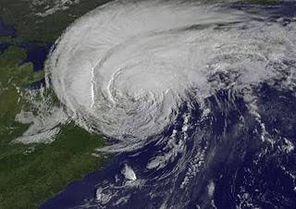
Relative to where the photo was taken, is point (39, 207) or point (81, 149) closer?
point (39, 207)

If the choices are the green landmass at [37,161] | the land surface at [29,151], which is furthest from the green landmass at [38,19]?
the green landmass at [37,161]

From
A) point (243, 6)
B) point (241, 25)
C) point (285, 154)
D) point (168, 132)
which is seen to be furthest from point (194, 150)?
point (243, 6)

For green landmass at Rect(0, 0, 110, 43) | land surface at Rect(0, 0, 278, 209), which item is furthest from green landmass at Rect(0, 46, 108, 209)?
green landmass at Rect(0, 0, 110, 43)

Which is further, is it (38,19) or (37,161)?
(38,19)

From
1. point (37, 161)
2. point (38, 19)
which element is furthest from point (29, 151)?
point (38, 19)

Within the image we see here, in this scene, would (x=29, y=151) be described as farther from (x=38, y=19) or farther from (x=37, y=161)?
(x=38, y=19)

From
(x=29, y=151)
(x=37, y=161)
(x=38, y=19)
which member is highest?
(x=38, y=19)

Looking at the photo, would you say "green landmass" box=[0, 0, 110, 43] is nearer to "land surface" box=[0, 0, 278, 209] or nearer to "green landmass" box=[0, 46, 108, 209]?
"land surface" box=[0, 0, 278, 209]

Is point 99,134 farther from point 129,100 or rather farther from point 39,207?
point 39,207
